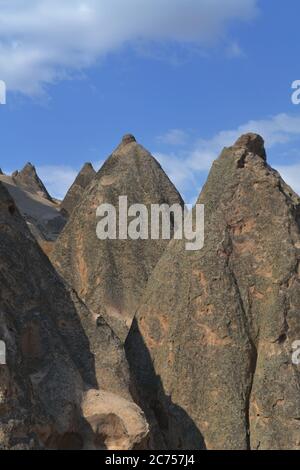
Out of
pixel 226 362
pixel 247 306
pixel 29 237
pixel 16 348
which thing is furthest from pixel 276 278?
pixel 16 348

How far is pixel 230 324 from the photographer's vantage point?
866 cm

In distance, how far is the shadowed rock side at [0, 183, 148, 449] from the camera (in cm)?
600

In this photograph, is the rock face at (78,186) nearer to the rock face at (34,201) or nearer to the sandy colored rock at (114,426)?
the rock face at (34,201)

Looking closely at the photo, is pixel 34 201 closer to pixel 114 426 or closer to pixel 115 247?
pixel 115 247

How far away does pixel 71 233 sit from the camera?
12914mm

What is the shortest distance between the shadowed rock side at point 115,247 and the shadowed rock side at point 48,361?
10.9 feet

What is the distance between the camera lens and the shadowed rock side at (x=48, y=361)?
6.00 m

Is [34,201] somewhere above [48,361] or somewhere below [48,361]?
above

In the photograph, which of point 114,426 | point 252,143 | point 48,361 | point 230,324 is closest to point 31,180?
point 252,143

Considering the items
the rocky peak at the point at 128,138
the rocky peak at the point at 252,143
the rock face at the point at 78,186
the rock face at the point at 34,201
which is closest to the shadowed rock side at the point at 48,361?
the rocky peak at the point at 252,143

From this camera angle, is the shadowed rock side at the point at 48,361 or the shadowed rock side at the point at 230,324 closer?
the shadowed rock side at the point at 48,361

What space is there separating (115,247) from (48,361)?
18.7 ft

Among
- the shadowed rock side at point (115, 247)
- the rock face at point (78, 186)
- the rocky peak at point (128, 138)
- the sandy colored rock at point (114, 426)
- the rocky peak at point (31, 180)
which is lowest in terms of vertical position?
the sandy colored rock at point (114, 426)

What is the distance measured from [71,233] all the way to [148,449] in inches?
254
